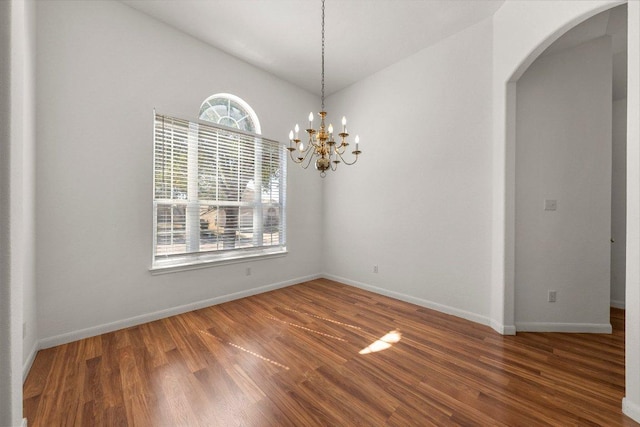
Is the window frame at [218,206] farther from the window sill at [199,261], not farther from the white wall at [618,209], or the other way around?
the white wall at [618,209]

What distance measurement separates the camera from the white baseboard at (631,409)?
59.9 inches

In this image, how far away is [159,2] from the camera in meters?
2.64

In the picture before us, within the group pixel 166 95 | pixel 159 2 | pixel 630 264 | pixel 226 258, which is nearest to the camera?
pixel 630 264

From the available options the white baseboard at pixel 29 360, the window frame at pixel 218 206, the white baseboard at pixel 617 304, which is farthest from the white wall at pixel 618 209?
the white baseboard at pixel 29 360

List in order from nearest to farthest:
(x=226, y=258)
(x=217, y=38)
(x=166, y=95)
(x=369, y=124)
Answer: (x=166, y=95), (x=217, y=38), (x=226, y=258), (x=369, y=124)

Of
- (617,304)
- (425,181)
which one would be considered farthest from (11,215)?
(617,304)

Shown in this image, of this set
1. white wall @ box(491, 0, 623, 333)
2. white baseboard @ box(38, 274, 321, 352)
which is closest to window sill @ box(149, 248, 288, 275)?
white baseboard @ box(38, 274, 321, 352)

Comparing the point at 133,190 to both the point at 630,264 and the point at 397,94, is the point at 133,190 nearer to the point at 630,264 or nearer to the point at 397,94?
the point at 397,94

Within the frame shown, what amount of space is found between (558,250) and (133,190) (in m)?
4.65

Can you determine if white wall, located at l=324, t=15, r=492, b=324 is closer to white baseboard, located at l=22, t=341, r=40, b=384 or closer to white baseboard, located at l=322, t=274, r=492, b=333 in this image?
white baseboard, located at l=322, t=274, r=492, b=333

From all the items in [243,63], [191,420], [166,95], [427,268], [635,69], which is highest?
[243,63]

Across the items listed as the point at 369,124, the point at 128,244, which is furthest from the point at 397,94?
the point at 128,244

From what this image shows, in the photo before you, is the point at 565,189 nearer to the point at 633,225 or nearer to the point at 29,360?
the point at 633,225

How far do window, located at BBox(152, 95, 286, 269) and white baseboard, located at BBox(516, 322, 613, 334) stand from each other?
3.30 meters
